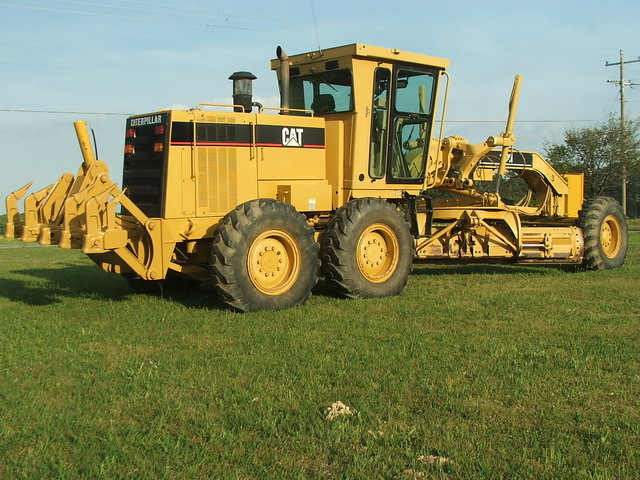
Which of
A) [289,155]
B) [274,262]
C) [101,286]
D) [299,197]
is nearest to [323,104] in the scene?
[289,155]

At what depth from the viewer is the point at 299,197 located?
1014 centimetres

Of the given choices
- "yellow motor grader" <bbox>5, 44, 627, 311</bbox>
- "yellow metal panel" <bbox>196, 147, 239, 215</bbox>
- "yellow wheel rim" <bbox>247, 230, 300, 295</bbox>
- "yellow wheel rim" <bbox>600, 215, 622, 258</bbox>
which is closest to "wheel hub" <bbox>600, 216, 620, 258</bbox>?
"yellow wheel rim" <bbox>600, 215, 622, 258</bbox>

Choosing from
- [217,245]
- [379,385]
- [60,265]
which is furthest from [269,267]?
[60,265]

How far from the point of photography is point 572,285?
11.2 m

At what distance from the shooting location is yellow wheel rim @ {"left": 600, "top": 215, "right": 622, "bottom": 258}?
13750mm

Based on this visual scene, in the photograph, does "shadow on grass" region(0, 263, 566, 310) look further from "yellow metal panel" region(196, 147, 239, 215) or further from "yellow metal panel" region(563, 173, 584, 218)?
"yellow metal panel" region(563, 173, 584, 218)

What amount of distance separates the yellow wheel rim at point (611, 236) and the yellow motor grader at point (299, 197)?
706mm

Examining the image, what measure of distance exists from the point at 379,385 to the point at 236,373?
125cm

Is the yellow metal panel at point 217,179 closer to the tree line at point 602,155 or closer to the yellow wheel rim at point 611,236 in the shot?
the yellow wheel rim at point 611,236

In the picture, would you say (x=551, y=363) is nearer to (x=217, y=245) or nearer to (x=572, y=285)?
(x=217, y=245)

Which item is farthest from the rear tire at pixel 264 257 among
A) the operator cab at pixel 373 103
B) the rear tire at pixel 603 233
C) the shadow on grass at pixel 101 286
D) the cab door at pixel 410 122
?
the rear tire at pixel 603 233

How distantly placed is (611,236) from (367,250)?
6089 millimetres

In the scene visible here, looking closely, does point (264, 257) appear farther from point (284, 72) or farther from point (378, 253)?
point (284, 72)

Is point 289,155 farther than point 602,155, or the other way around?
point 602,155
